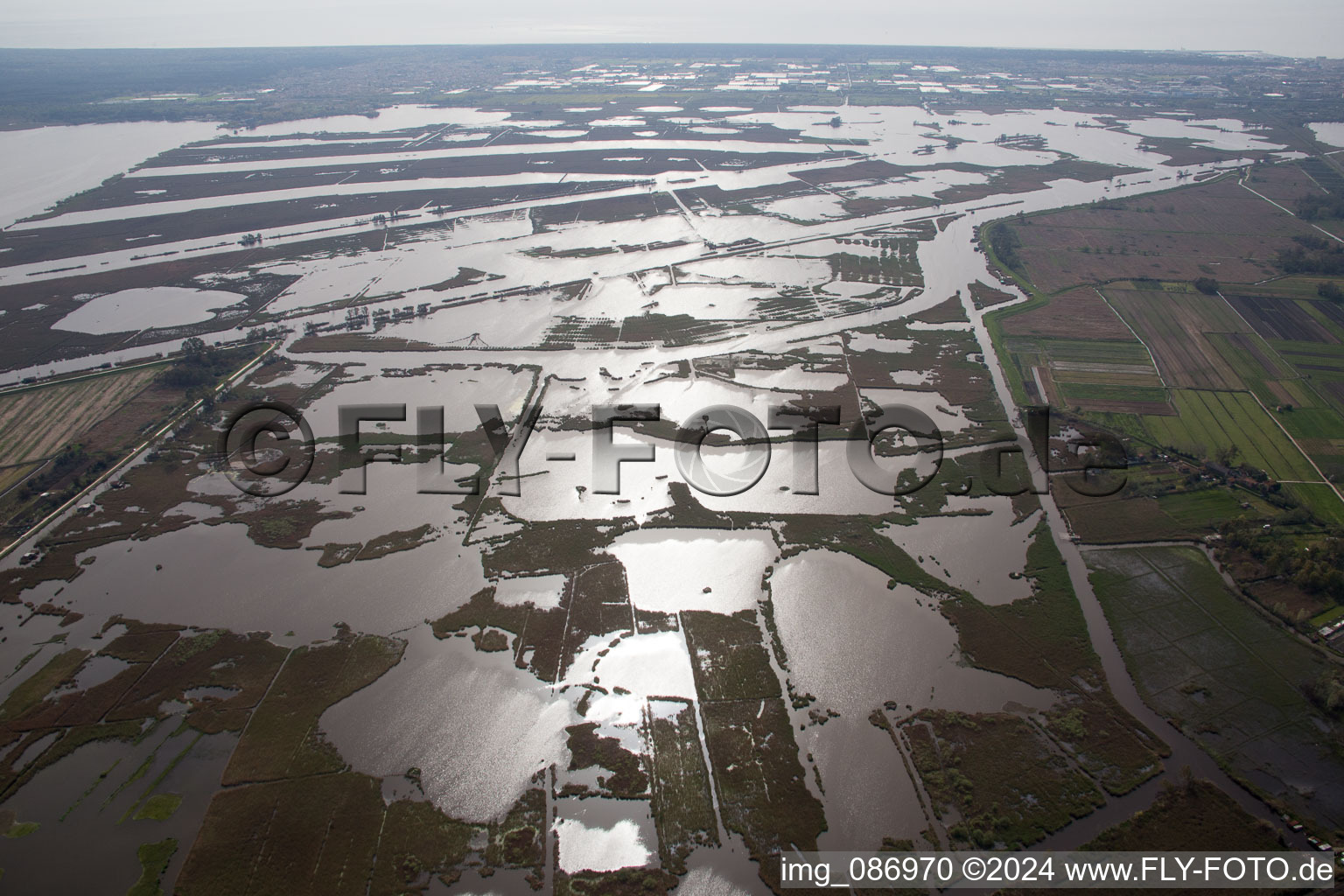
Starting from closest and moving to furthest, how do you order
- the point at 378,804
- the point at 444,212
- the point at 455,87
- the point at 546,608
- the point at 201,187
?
the point at 378,804
the point at 546,608
the point at 444,212
the point at 201,187
the point at 455,87

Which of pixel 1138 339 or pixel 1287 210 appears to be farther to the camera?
pixel 1287 210

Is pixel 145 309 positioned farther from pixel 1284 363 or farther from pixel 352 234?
pixel 1284 363

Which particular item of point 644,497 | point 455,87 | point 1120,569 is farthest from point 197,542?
point 455,87

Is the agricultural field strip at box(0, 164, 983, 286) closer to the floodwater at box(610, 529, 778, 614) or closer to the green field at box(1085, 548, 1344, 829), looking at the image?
the floodwater at box(610, 529, 778, 614)

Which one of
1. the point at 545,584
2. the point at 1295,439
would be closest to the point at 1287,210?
the point at 1295,439

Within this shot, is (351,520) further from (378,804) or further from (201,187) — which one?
(201,187)

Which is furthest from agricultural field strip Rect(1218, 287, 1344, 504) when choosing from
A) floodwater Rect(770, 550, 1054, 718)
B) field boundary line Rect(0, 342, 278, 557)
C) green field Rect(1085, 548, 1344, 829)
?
field boundary line Rect(0, 342, 278, 557)
